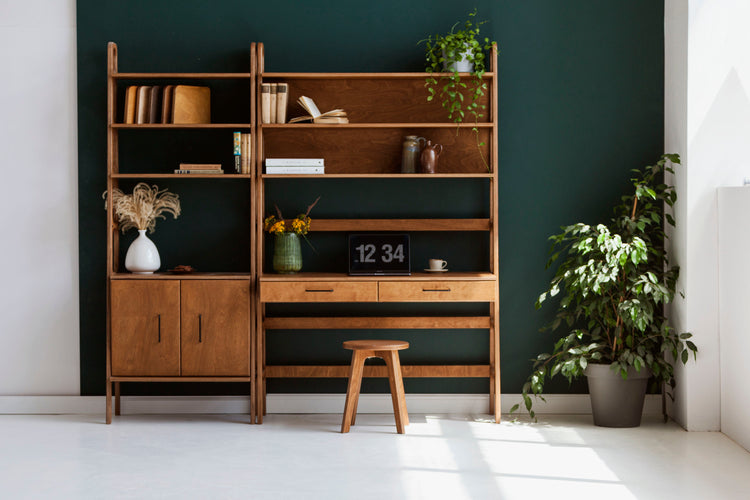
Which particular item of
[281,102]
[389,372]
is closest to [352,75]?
[281,102]

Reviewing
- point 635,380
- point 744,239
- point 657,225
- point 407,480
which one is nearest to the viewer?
point 407,480

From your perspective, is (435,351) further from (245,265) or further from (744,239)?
(744,239)

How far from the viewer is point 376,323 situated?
4.68 meters

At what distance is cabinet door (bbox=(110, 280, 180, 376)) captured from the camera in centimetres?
444

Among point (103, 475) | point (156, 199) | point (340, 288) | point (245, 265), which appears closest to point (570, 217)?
point (340, 288)

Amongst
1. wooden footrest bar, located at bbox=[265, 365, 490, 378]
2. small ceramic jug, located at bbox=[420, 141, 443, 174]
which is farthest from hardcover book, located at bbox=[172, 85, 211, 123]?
wooden footrest bar, located at bbox=[265, 365, 490, 378]

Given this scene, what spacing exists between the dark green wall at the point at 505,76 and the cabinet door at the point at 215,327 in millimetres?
423

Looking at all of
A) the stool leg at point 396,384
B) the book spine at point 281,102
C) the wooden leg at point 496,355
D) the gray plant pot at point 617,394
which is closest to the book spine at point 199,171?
the book spine at point 281,102

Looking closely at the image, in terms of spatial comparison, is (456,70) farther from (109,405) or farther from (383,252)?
(109,405)

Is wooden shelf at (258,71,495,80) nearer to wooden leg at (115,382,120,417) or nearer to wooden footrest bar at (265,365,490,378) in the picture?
wooden footrest bar at (265,365,490,378)

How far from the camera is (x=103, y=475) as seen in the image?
354 centimetres

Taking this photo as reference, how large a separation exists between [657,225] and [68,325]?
12.6 ft

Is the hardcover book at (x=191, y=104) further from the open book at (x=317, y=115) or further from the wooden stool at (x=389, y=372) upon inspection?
the wooden stool at (x=389, y=372)

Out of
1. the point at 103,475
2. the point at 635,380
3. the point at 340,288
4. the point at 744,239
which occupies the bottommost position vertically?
the point at 103,475
